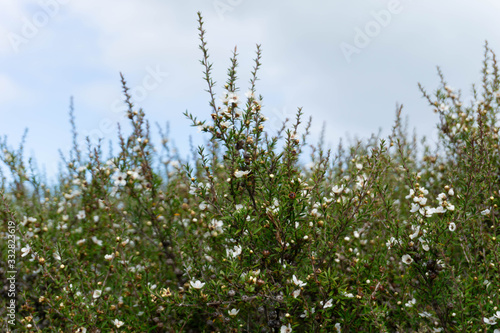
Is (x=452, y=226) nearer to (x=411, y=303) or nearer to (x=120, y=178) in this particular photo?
(x=411, y=303)

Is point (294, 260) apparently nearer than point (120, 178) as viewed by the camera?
Yes

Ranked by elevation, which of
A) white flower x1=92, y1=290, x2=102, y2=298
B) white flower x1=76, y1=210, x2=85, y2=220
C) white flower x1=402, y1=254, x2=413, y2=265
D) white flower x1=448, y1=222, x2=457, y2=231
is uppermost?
white flower x1=76, y1=210, x2=85, y2=220

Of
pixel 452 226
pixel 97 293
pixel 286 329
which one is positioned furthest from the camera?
pixel 97 293

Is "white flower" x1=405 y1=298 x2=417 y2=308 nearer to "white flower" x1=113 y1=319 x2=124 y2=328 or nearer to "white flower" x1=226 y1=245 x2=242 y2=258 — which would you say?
"white flower" x1=226 y1=245 x2=242 y2=258

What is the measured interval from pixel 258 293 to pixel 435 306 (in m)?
1.60

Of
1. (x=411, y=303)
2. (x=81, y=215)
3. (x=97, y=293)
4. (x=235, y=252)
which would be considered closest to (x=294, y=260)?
(x=235, y=252)

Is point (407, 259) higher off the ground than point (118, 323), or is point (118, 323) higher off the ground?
point (407, 259)

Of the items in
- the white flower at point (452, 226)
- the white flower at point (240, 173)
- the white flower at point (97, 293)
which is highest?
the white flower at point (240, 173)

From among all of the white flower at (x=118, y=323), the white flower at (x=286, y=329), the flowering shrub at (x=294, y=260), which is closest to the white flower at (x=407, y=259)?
the flowering shrub at (x=294, y=260)

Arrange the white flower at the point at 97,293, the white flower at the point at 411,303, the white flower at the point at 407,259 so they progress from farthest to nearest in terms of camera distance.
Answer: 1. the white flower at the point at 97,293
2. the white flower at the point at 411,303
3. the white flower at the point at 407,259

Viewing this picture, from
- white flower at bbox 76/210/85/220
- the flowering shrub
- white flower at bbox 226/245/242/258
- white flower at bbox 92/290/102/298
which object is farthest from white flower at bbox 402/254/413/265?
white flower at bbox 76/210/85/220

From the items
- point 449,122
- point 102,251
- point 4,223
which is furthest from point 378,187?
point 4,223

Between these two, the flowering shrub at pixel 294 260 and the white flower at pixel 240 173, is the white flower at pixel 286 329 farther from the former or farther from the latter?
the white flower at pixel 240 173

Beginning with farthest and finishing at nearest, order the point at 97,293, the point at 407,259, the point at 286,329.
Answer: the point at 97,293, the point at 407,259, the point at 286,329
